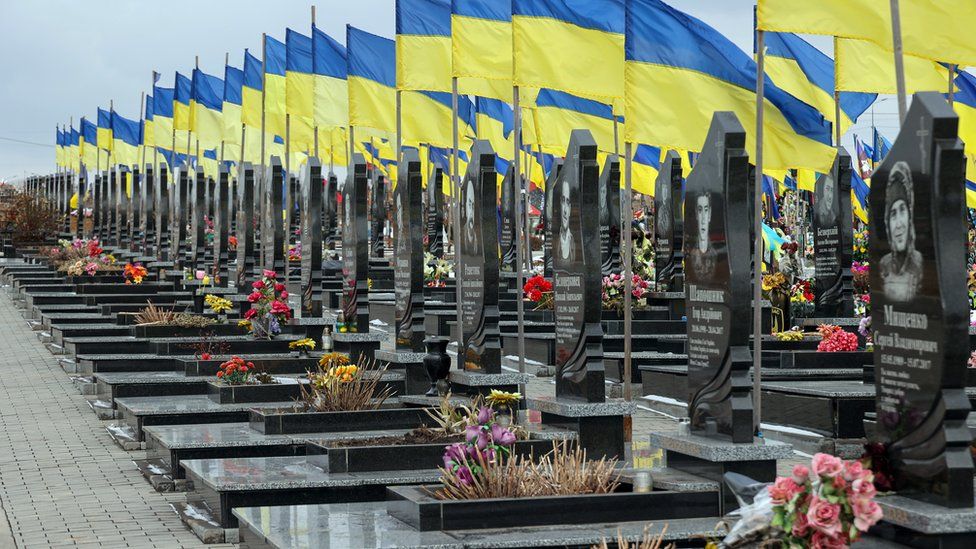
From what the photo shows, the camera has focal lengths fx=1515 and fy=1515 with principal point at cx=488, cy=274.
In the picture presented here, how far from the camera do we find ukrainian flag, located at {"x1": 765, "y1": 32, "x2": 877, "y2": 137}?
21312mm

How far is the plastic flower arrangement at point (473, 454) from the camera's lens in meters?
10.7

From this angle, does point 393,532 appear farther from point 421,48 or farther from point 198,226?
point 198,226

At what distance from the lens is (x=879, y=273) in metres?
9.27

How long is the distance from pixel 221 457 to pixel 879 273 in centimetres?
754

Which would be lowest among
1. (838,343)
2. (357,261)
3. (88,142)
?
(838,343)

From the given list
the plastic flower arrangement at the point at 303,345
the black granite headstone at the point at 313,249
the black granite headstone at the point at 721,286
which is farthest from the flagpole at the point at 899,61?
the black granite headstone at the point at 313,249

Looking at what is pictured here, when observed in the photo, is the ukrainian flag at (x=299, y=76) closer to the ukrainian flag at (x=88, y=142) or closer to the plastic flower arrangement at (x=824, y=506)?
the plastic flower arrangement at (x=824, y=506)

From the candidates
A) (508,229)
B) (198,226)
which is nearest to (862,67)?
(508,229)

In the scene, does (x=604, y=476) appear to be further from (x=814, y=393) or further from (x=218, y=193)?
(x=218, y=193)

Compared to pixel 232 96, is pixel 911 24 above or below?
below

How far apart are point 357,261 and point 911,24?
10998 mm

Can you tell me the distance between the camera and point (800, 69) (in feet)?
70.8

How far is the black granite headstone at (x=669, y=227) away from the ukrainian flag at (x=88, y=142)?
43895 millimetres

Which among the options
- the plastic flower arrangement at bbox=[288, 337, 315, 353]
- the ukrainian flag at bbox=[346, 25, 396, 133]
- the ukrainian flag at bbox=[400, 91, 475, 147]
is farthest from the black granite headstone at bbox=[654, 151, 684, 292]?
the plastic flower arrangement at bbox=[288, 337, 315, 353]
